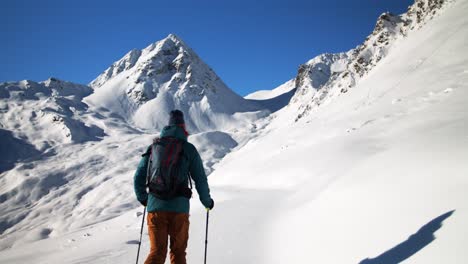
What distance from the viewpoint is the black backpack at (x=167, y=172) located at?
14.5 feet

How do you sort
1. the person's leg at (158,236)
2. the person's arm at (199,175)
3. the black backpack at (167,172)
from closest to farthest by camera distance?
the person's leg at (158,236), the black backpack at (167,172), the person's arm at (199,175)

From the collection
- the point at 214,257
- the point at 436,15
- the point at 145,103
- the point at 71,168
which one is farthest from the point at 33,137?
the point at 214,257

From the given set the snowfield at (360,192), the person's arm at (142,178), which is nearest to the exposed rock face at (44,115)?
the snowfield at (360,192)

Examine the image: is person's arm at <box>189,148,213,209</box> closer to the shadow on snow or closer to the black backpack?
the black backpack

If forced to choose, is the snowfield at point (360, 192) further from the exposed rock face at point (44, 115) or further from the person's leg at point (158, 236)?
the exposed rock face at point (44, 115)

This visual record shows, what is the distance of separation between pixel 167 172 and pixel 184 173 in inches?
9.2

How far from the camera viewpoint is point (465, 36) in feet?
94.0

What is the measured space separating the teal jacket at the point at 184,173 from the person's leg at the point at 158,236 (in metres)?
0.10

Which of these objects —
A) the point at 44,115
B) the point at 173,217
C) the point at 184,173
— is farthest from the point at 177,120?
the point at 44,115

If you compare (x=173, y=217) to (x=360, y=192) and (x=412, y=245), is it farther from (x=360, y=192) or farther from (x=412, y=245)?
(x=360, y=192)

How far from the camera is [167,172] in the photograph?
441cm

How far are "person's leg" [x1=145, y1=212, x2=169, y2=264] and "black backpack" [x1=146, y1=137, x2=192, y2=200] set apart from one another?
0.26 meters

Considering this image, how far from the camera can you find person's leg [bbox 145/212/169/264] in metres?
4.28

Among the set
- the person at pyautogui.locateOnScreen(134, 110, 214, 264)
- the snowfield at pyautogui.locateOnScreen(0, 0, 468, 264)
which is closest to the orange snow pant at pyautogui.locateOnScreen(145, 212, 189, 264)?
the person at pyautogui.locateOnScreen(134, 110, 214, 264)
